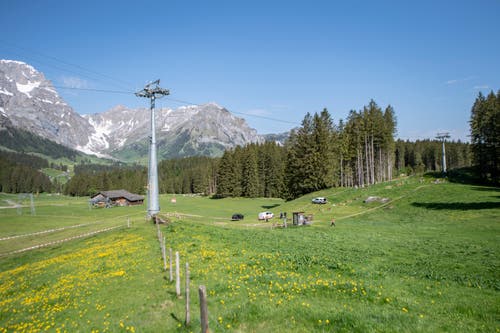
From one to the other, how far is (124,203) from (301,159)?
82.3 m

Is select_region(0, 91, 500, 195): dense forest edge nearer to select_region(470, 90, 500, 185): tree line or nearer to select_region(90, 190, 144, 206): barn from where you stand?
select_region(470, 90, 500, 185): tree line

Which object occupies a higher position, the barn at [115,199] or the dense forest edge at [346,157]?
the dense forest edge at [346,157]

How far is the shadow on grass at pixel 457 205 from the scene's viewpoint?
4172 centimetres

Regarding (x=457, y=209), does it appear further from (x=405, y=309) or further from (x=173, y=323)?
(x=173, y=323)

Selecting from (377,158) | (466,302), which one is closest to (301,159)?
(377,158)

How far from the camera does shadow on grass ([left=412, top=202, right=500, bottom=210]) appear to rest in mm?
41719

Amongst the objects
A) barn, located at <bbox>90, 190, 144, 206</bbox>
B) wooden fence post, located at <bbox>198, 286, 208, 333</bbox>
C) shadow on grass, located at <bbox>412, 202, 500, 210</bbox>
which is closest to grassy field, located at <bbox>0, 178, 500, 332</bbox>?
wooden fence post, located at <bbox>198, 286, 208, 333</bbox>

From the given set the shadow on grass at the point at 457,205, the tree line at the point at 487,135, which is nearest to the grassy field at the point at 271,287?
the shadow on grass at the point at 457,205

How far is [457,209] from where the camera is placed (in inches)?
1683

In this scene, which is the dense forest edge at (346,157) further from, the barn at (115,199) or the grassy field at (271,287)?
the grassy field at (271,287)

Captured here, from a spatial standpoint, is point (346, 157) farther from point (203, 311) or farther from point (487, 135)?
point (203, 311)

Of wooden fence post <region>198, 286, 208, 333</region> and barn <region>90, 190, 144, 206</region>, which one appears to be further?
barn <region>90, 190, 144, 206</region>

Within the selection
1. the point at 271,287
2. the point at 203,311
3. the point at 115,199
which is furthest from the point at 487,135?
the point at 115,199

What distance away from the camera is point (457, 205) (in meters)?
44.9
